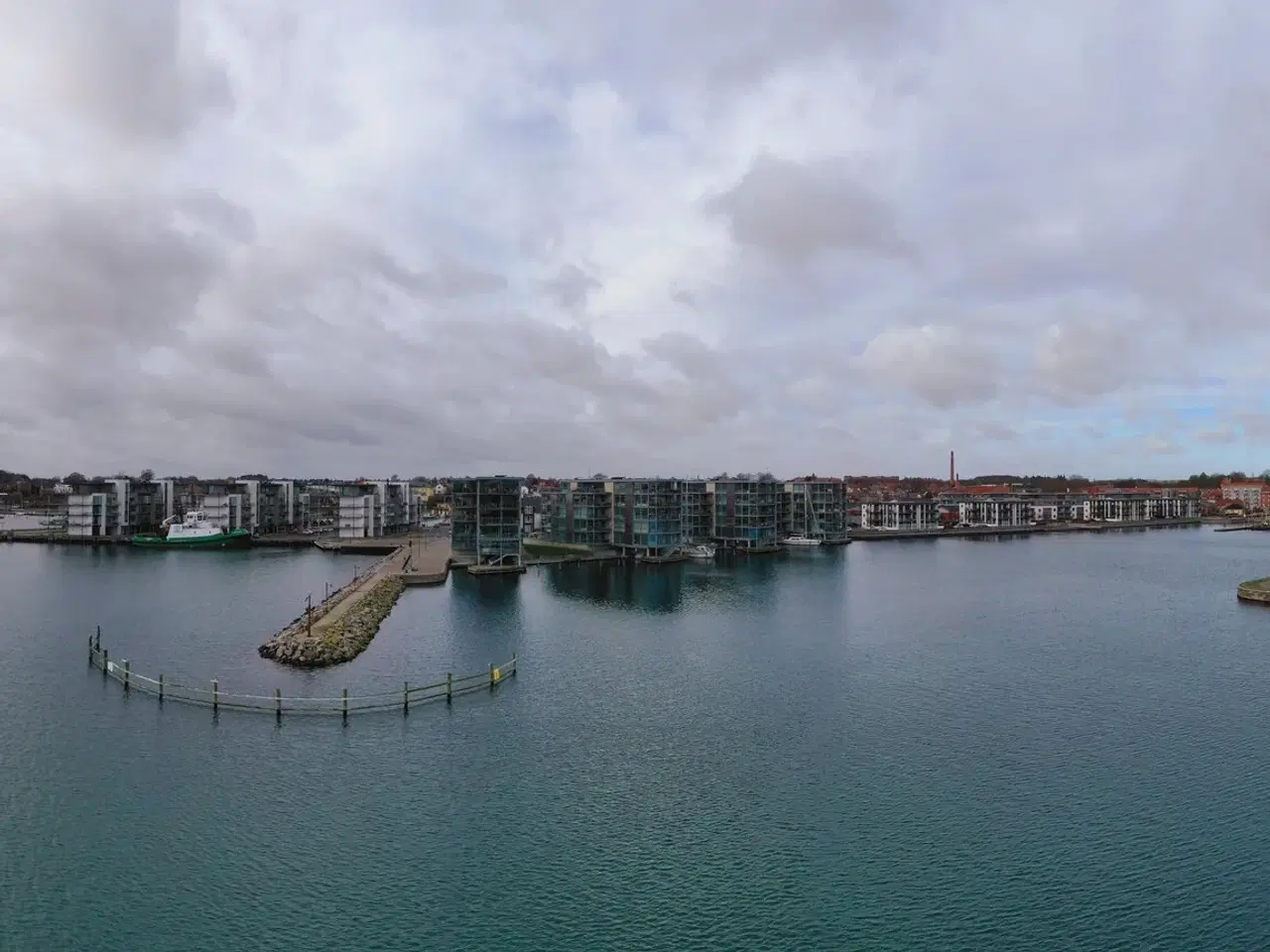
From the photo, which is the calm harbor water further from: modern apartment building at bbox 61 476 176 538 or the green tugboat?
modern apartment building at bbox 61 476 176 538

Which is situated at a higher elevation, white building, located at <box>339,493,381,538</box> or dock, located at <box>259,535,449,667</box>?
white building, located at <box>339,493,381,538</box>

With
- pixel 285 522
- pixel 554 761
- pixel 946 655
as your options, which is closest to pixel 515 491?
pixel 946 655

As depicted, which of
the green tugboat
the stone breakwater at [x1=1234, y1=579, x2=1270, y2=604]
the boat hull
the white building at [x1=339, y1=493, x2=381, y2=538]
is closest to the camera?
the stone breakwater at [x1=1234, y1=579, x2=1270, y2=604]

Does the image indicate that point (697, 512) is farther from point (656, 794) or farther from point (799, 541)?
point (656, 794)

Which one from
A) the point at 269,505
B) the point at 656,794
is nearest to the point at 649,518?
the point at 656,794

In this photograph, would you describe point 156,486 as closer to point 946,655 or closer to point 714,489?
point 714,489

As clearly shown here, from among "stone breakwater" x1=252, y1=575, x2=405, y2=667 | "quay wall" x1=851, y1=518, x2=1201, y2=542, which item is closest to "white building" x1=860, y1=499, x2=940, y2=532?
"quay wall" x1=851, y1=518, x2=1201, y2=542
